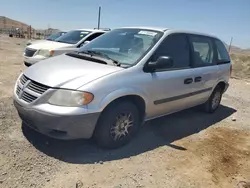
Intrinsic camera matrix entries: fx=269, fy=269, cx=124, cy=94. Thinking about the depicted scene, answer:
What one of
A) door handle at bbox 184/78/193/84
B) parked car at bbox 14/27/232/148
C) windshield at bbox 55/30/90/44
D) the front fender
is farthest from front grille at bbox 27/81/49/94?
windshield at bbox 55/30/90/44

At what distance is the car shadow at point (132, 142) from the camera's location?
3546 millimetres

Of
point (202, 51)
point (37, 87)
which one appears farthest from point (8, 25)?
point (37, 87)

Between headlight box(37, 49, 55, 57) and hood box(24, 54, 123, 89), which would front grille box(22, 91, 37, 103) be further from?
headlight box(37, 49, 55, 57)

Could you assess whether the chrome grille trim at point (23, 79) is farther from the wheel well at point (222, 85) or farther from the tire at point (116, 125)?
the wheel well at point (222, 85)

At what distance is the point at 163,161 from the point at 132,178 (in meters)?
0.67

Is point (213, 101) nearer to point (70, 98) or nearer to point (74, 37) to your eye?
point (70, 98)

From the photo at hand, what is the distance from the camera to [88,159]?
3.48 meters

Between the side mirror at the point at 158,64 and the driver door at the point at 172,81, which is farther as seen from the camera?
the driver door at the point at 172,81

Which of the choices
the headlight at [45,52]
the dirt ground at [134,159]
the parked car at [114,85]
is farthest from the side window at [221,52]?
the headlight at [45,52]

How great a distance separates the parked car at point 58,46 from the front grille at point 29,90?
4551mm

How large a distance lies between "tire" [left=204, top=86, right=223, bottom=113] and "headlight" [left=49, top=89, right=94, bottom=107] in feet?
11.7

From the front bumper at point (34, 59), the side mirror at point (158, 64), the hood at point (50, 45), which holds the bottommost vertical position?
the front bumper at point (34, 59)

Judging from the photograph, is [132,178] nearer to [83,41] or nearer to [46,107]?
[46,107]

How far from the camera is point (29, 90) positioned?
3.51m
